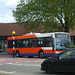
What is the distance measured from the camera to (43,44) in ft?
83.3

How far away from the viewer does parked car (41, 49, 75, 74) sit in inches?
422

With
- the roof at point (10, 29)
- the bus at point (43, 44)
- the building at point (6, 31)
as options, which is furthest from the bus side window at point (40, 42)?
the roof at point (10, 29)

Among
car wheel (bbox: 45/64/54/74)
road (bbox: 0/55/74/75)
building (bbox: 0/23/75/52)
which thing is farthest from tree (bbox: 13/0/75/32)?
car wheel (bbox: 45/64/54/74)

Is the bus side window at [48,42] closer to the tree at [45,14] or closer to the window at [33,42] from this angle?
the window at [33,42]

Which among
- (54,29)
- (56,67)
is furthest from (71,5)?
(56,67)

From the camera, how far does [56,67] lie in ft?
37.1

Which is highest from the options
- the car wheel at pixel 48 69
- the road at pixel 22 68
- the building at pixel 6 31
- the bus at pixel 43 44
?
the building at pixel 6 31

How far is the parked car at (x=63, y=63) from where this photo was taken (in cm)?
1072

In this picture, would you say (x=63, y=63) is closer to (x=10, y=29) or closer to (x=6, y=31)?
(x=6, y=31)

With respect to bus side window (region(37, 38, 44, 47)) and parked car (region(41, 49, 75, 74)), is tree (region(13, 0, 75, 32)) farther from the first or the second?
parked car (region(41, 49, 75, 74))

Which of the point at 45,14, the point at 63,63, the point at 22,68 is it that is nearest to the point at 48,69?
the point at 63,63

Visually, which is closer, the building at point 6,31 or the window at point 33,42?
the window at point 33,42

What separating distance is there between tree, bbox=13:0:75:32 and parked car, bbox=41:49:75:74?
22.8m

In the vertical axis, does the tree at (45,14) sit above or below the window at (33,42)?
above
